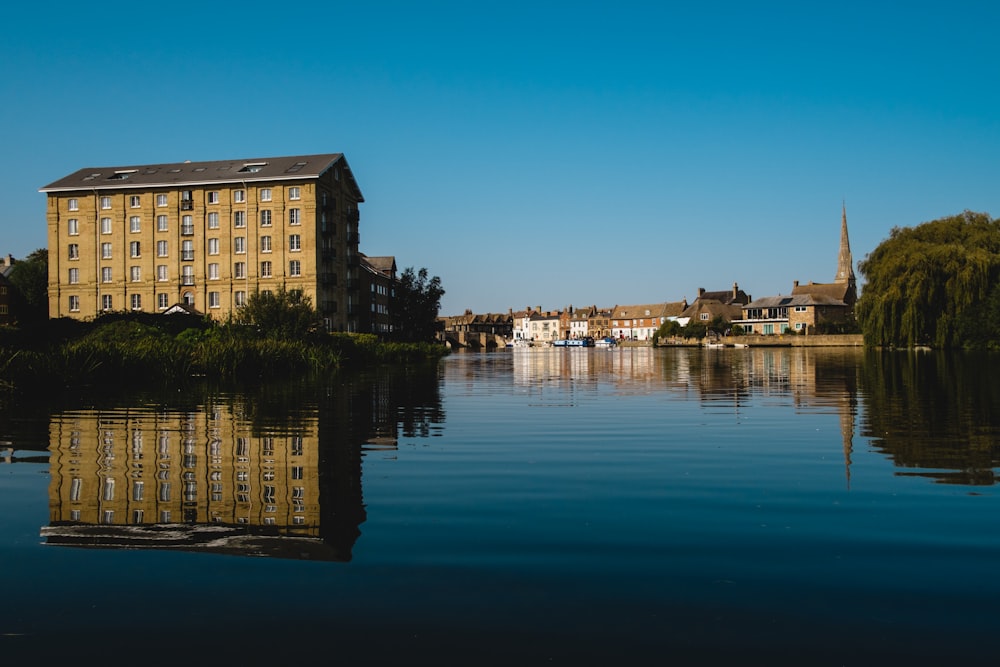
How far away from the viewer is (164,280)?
75938mm

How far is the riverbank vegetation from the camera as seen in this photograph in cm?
2433

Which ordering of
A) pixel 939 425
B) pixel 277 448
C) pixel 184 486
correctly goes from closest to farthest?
pixel 184 486, pixel 277 448, pixel 939 425

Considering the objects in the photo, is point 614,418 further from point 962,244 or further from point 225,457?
point 962,244

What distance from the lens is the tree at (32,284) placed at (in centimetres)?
9162

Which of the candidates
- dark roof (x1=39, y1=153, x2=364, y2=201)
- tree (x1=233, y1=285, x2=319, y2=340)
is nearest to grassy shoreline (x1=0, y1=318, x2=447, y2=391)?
tree (x1=233, y1=285, x2=319, y2=340)

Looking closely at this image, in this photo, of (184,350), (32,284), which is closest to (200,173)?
(32,284)

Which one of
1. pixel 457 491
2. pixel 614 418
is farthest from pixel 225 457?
pixel 614 418

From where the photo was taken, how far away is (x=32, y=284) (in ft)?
311

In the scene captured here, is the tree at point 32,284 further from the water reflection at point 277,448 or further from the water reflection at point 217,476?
the water reflection at point 217,476

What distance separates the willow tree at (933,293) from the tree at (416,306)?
186 ft

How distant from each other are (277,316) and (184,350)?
521 inches

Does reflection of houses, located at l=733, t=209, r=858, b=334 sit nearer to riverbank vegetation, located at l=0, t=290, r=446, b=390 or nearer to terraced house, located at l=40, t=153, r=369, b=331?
terraced house, located at l=40, t=153, r=369, b=331

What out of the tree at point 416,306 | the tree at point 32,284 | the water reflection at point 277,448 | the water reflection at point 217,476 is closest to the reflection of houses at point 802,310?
the tree at point 416,306

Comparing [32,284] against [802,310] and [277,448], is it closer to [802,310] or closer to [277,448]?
[277,448]
